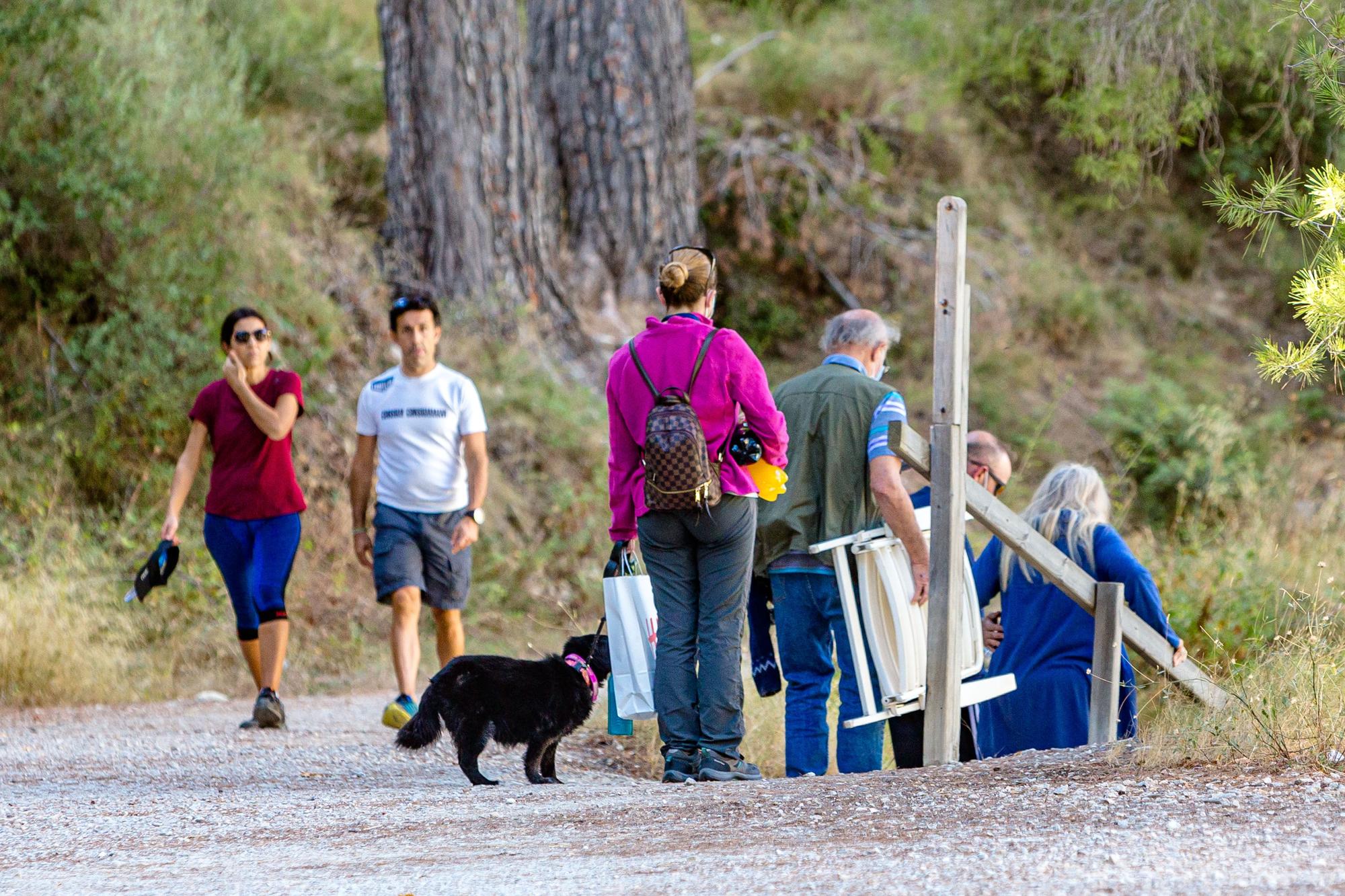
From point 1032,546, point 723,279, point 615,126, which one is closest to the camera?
point 1032,546

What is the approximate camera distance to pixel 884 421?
560 cm

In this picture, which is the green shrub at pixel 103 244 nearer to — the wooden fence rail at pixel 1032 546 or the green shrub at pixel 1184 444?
the wooden fence rail at pixel 1032 546

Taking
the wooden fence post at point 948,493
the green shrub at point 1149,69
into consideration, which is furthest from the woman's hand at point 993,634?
the green shrub at point 1149,69

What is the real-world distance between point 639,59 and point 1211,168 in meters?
7.17

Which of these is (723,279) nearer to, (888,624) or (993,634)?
(993,634)

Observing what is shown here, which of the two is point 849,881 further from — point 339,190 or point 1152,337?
point 1152,337

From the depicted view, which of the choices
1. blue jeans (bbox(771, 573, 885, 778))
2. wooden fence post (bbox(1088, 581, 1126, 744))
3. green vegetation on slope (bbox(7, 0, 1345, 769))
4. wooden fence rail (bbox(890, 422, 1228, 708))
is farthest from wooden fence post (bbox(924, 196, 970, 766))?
green vegetation on slope (bbox(7, 0, 1345, 769))

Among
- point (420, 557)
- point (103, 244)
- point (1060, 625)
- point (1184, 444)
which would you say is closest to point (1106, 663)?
point (1060, 625)

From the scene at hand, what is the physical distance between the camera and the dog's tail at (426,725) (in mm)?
5266

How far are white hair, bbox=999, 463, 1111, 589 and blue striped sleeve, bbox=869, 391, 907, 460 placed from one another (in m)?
0.79

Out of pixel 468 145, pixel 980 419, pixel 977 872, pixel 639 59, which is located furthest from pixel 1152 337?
pixel 977 872

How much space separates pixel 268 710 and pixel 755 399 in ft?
10.6

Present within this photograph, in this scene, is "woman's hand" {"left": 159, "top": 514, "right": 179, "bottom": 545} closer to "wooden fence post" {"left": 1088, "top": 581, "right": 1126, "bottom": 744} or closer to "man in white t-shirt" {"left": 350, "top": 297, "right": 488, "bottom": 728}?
"man in white t-shirt" {"left": 350, "top": 297, "right": 488, "bottom": 728}

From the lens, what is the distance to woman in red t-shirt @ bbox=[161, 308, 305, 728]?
22.3 feet
